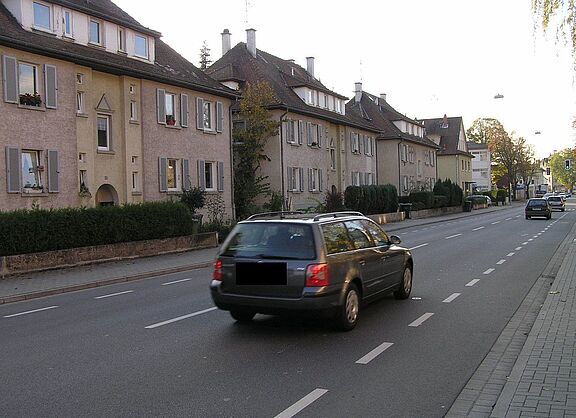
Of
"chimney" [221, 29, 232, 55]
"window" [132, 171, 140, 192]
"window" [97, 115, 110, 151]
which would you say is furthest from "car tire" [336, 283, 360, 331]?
"chimney" [221, 29, 232, 55]

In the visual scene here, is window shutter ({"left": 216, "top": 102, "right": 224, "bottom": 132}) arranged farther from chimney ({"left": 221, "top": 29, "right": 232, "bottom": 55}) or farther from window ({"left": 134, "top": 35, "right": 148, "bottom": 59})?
chimney ({"left": 221, "top": 29, "right": 232, "bottom": 55})

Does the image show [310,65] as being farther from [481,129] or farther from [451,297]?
[481,129]

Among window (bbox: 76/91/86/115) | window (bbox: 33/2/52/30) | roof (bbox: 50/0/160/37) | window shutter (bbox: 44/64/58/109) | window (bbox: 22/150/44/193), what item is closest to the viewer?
window (bbox: 22/150/44/193)

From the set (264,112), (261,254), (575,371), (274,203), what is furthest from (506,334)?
(264,112)

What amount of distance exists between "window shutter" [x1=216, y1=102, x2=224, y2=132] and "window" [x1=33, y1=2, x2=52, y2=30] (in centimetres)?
1044

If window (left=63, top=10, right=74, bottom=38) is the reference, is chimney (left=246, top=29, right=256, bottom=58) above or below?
above

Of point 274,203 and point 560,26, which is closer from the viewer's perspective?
point 560,26

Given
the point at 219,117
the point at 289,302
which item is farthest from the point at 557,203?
the point at 289,302

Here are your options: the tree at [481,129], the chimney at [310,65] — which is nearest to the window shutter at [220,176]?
the chimney at [310,65]

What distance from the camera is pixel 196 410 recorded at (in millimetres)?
5348

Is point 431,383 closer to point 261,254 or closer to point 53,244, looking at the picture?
point 261,254

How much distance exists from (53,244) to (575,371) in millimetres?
15856

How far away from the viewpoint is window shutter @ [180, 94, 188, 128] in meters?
29.1

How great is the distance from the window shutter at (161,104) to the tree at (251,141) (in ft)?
25.6
